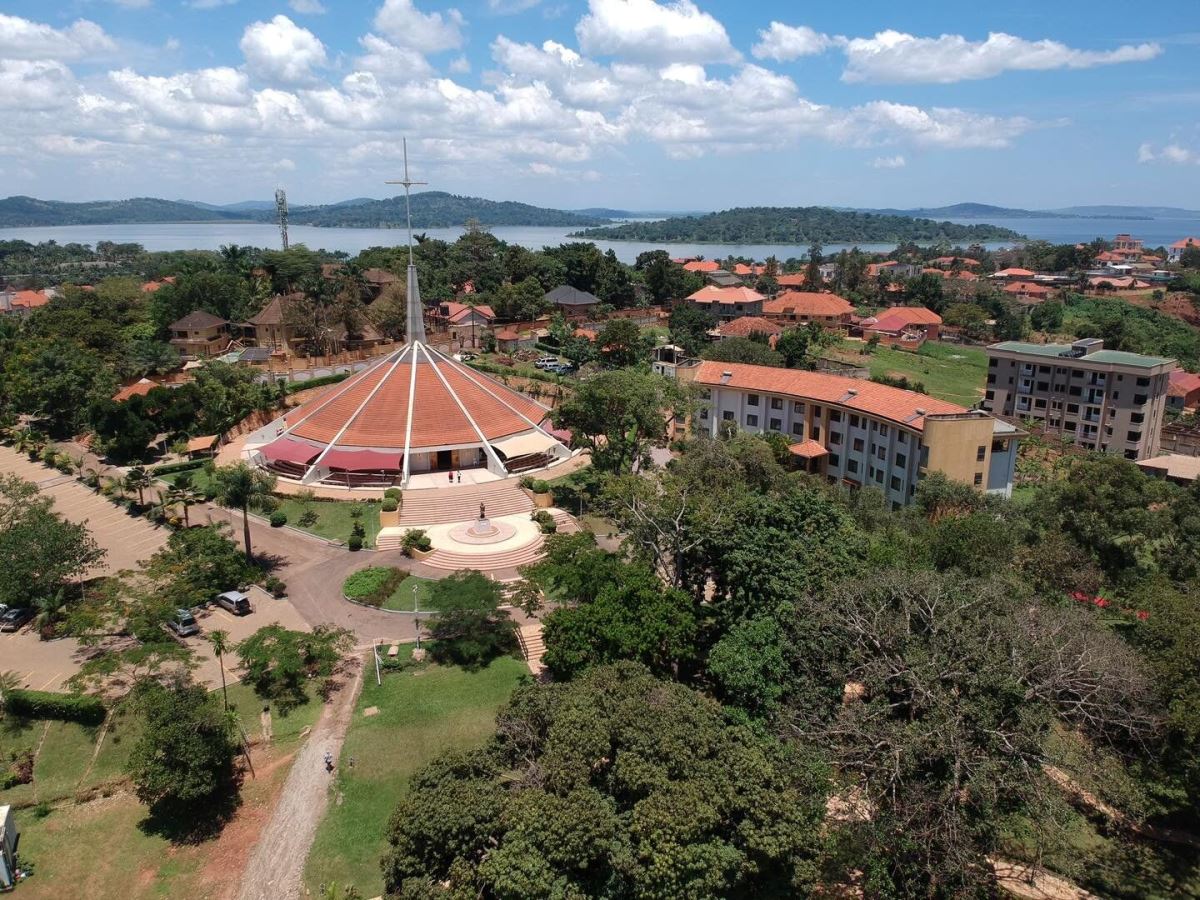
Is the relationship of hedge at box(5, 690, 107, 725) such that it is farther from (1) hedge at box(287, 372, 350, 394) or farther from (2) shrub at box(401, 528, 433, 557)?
(1) hedge at box(287, 372, 350, 394)

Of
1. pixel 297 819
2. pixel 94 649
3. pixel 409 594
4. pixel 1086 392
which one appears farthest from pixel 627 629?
pixel 1086 392

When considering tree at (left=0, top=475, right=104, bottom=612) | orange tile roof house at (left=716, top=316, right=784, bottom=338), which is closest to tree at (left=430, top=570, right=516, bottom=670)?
tree at (left=0, top=475, right=104, bottom=612)

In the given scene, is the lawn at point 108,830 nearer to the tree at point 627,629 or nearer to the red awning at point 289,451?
the tree at point 627,629

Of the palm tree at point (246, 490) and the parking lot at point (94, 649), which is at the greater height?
the palm tree at point (246, 490)

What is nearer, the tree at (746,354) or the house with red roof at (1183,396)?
the tree at (746,354)

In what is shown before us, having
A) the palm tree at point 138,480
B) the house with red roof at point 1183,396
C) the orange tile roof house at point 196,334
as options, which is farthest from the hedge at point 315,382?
the house with red roof at point 1183,396

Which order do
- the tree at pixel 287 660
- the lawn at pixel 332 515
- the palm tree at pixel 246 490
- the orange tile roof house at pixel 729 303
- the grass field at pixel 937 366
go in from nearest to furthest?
1. the tree at pixel 287 660
2. the palm tree at pixel 246 490
3. the lawn at pixel 332 515
4. the grass field at pixel 937 366
5. the orange tile roof house at pixel 729 303

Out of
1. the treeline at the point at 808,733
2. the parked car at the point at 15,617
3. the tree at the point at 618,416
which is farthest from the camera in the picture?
the tree at the point at 618,416
